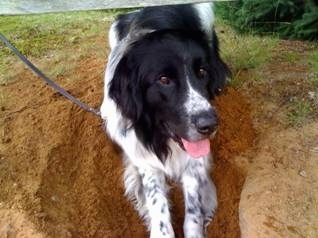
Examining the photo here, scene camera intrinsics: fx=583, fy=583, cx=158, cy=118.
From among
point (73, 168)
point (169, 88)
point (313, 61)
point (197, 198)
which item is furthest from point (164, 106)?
point (313, 61)

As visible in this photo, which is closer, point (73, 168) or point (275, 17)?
point (73, 168)

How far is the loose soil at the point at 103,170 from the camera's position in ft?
10.6

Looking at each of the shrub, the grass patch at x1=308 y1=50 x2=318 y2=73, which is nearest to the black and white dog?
the grass patch at x1=308 y1=50 x2=318 y2=73

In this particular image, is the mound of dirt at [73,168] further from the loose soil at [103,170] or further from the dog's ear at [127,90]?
the dog's ear at [127,90]

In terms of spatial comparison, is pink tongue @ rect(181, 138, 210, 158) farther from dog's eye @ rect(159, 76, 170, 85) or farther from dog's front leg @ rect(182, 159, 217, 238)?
dog's front leg @ rect(182, 159, 217, 238)

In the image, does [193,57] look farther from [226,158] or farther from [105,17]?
[105,17]

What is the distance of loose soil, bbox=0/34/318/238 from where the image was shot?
128 inches

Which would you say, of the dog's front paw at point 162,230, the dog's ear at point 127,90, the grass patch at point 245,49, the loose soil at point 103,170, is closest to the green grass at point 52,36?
the loose soil at point 103,170

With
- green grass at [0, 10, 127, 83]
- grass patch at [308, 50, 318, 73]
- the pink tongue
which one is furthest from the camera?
green grass at [0, 10, 127, 83]

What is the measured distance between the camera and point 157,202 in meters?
3.53

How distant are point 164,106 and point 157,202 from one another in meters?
0.74

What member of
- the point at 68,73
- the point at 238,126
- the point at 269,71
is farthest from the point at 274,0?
the point at 68,73

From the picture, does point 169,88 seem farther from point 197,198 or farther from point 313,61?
point 313,61

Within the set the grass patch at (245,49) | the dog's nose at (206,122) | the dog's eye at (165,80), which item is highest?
the dog's eye at (165,80)
